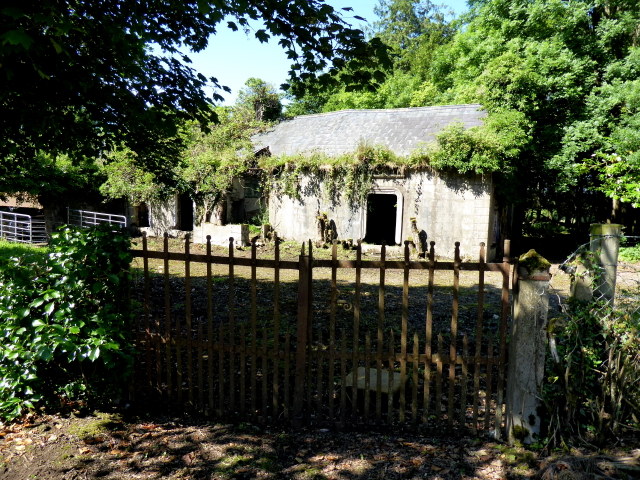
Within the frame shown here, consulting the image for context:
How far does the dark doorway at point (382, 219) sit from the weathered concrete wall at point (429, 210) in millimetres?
3397

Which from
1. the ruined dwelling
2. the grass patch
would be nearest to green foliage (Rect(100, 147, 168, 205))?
the ruined dwelling

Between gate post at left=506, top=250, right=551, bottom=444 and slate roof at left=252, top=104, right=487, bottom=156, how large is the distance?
37.4 feet

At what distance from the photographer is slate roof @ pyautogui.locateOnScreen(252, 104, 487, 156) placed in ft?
50.3

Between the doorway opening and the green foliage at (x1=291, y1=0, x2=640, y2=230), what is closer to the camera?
the green foliage at (x1=291, y1=0, x2=640, y2=230)

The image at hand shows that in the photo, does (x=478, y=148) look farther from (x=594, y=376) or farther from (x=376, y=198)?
(x=594, y=376)

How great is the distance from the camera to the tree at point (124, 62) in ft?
13.0

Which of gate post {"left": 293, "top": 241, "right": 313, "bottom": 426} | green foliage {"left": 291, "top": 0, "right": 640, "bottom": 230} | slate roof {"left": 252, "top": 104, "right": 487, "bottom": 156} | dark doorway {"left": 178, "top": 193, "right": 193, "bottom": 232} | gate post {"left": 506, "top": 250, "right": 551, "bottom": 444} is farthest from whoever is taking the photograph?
dark doorway {"left": 178, "top": 193, "right": 193, "bottom": 232}

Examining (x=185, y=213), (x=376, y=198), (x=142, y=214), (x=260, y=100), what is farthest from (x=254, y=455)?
(x=260, y=100)

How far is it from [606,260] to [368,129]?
555 inches

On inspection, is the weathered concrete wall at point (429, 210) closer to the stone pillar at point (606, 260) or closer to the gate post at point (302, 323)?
the stone pillar at point (606, 260)

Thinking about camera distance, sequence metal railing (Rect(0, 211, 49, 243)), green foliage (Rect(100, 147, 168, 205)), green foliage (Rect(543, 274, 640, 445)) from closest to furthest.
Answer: green foliage (Rect(543, 274, 640, 445)) < metal railing (Rect(0, 211, 49, 243)) < green foliage (Rect(100, 147, 168, 205))

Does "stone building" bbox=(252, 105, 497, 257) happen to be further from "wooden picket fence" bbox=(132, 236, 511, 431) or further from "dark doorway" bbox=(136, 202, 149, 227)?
"wooden picket fence" bbox=(132, 236, 511, 431)

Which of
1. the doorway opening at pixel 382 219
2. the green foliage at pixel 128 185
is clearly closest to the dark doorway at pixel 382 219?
the doorway opening at pixel 382 219

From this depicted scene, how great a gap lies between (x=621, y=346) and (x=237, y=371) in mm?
3606
